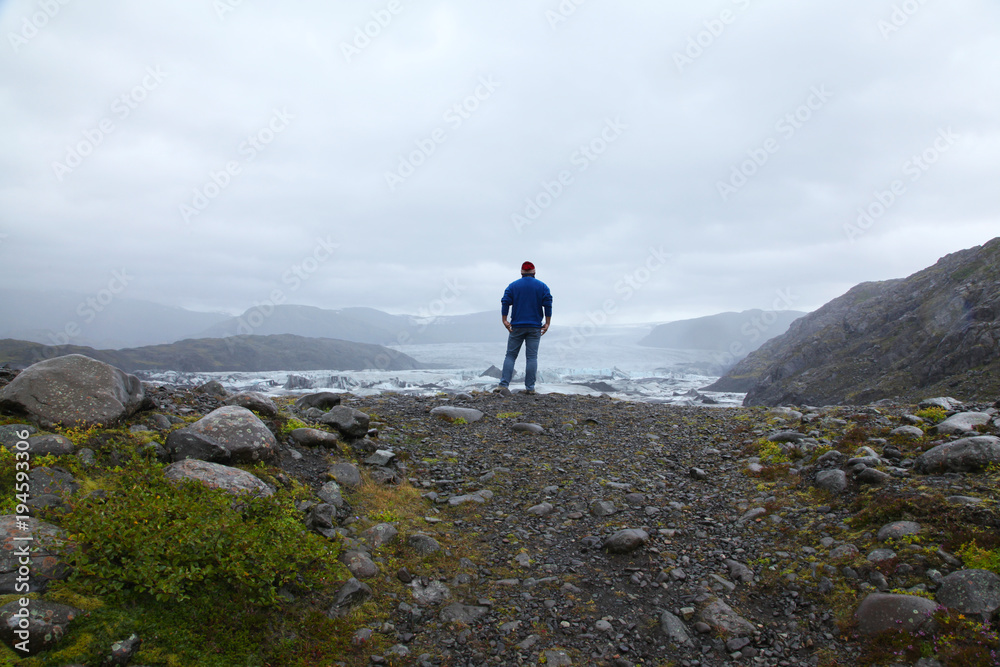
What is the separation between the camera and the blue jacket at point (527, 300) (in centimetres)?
1489

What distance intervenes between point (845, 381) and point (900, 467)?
36.6 meters

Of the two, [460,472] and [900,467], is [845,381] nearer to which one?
[900,467]

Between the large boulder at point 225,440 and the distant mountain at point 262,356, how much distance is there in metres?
72.8

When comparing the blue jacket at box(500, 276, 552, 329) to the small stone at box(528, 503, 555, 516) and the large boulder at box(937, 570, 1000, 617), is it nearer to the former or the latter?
the small stone at box(528, 503, 555, 516)

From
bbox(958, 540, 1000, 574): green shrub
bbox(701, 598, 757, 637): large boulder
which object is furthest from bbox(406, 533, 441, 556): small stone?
bbox(958, 540, 1000, 574): green shrub

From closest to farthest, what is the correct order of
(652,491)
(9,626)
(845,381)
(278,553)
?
(9,626) → (278,553) → (652,491) → (845,381)

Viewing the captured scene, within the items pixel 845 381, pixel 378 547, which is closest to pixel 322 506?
pixel 378 547

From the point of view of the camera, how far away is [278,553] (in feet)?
13.9

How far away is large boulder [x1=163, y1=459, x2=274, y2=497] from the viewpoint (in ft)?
16.7

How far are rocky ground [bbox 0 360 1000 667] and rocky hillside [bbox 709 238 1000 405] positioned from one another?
2111cm

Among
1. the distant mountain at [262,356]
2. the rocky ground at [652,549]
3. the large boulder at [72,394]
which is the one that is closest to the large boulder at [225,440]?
the large boulder at [72,394]

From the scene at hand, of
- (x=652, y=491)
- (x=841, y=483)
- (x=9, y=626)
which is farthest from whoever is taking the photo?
(x=652, y=491)

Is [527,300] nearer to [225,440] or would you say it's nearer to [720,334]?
[225,440]

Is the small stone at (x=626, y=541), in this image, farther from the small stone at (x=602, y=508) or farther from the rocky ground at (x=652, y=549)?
the small stone at (x=602, y=508)
